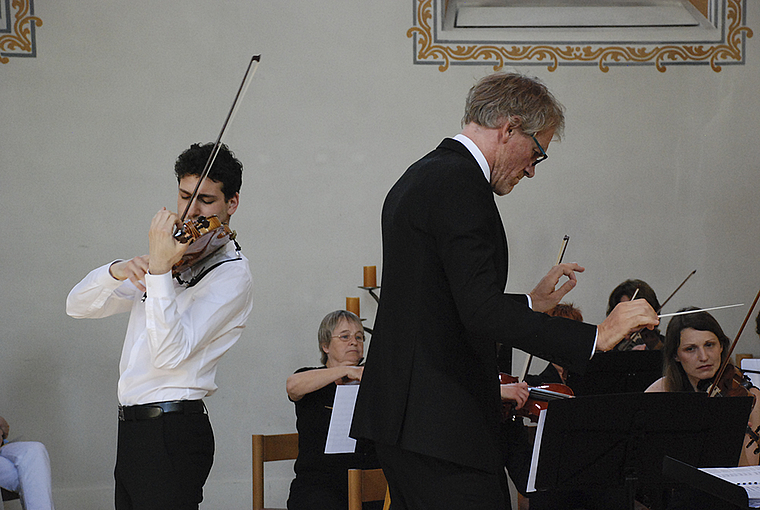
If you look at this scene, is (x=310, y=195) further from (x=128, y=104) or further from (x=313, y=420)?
(x=313, y=420)

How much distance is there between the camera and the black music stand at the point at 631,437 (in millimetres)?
2193

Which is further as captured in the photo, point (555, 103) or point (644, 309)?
point (555, 103)

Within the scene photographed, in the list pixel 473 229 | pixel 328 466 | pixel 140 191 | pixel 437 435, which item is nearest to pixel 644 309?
pixel 473 229

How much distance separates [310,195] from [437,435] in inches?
123

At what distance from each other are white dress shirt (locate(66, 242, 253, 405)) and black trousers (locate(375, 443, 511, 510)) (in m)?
0.69

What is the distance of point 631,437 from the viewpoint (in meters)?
2.27

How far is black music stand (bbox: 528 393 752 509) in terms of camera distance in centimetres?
219

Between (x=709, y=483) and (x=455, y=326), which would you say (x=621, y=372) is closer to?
(x=709, y=483)

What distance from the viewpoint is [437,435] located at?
1490 millimetres

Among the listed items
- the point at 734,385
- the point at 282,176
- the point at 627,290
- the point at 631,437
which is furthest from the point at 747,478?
the point at 282,176

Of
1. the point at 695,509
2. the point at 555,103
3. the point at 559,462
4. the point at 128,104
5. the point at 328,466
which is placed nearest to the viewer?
the point at 555,103

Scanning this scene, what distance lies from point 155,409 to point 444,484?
849 millimetres

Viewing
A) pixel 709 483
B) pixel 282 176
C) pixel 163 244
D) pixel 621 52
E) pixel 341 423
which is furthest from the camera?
pixel 621 52

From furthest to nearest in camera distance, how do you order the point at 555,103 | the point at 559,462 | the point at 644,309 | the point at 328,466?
the point at 328,466 < the point at 559,462 < the point at 555,103 < the point at 644,309
